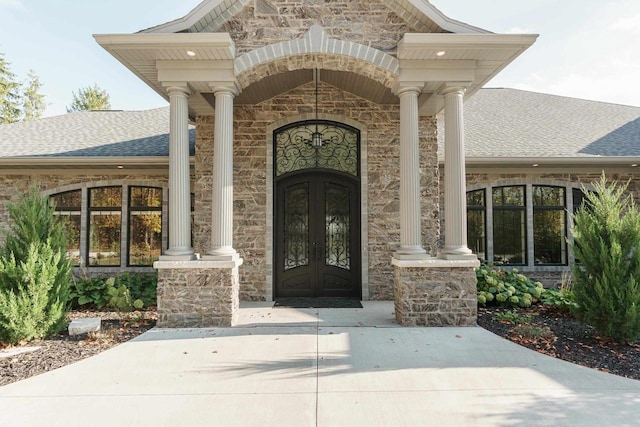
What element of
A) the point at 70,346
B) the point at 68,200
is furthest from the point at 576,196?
the point at 68,200

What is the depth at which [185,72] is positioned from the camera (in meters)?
6.24

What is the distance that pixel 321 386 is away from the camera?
390cm

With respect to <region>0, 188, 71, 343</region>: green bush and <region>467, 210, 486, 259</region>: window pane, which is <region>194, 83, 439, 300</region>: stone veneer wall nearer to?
<region>467, 210, 486, 259</region>: window pane

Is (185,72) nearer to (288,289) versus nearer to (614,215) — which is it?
(288,289)

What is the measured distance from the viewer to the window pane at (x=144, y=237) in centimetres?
949

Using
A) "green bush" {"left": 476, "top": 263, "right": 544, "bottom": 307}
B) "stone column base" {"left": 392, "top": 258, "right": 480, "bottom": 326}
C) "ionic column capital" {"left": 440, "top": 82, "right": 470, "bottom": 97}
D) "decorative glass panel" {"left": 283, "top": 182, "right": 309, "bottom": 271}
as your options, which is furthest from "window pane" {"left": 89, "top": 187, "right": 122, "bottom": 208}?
"green bush" {"left": 476, "top": 263, "right": 544, "bottom": 307}

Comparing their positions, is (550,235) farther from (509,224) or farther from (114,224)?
(114,224)

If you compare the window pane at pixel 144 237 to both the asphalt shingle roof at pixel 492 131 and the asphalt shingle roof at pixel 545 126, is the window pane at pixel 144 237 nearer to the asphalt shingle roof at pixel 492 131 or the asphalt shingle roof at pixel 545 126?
the asphalt shingle roof at pixel 492 131

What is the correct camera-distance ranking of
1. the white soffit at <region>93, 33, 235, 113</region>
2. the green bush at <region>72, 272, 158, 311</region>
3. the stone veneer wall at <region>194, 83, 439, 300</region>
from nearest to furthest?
the white soffit at <region>93, 33, 235, 113</region>
the green bush at <region>72, 272, 158, 311</region>
the stone veneer wall at <region>194, 83, 439, 300</region>

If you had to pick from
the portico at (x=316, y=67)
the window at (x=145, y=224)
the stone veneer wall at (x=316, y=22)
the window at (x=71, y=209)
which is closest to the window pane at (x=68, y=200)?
the window at (x=71, y=209)

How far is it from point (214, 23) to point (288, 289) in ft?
17.3

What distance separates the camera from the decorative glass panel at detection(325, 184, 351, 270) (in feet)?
27.3

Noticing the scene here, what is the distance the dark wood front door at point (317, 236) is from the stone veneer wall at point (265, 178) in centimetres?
37

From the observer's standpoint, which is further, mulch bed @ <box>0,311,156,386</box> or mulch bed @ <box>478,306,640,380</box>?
mulch bed @ <box>478,306,640,380</box>
